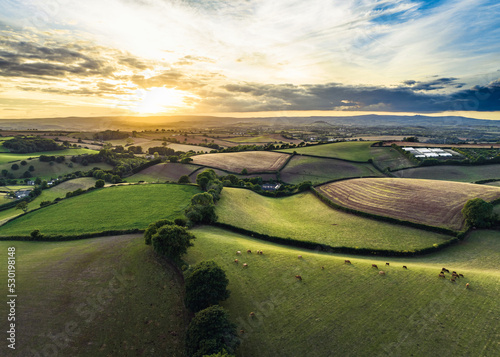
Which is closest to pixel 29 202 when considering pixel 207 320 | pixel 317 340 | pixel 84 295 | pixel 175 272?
pixel 84 295

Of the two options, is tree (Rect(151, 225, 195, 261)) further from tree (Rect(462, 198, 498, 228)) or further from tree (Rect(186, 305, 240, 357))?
tree (Rect(462, 198, 498, 228))

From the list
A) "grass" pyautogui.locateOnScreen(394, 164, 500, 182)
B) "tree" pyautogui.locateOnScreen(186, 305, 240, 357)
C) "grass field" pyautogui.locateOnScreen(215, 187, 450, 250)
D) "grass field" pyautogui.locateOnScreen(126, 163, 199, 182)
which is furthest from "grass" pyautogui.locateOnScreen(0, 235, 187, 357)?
"grass" pyautogui.locateOnScreen(394, 164, 500, 182)

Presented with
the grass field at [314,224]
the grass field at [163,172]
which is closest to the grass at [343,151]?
A: the grass field at [163,172]

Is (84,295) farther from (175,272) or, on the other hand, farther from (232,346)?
(232,346)

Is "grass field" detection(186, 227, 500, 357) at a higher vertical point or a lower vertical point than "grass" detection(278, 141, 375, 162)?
lower

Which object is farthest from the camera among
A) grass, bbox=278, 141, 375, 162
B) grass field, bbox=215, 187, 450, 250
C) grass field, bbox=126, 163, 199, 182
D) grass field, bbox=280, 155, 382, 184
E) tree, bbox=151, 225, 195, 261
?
grass, bbox=278, 141, 375, 162

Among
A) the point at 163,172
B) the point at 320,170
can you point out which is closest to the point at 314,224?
the point at 320,170

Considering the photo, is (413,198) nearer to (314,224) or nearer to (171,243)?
(314,224)
